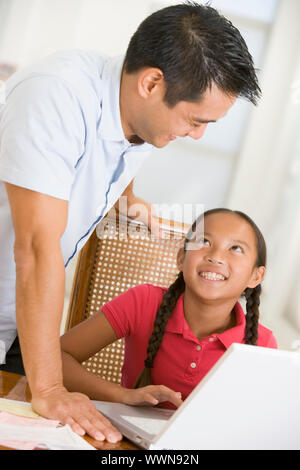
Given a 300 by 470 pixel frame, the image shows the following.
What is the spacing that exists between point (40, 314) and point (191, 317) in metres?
0.49

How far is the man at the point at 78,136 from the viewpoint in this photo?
90 cm

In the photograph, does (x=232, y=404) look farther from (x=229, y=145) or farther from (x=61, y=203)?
(x=229, y=145)

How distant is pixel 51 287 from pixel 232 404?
0.35m

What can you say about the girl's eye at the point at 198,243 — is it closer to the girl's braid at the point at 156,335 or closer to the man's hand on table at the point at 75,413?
the girl's braid at the point at 156,335

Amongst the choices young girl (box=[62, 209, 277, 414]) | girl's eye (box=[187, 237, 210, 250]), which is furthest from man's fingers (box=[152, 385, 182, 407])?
girl's eye (box=[187, 237, 210, 250])

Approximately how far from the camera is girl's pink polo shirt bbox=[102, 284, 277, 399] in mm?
1249

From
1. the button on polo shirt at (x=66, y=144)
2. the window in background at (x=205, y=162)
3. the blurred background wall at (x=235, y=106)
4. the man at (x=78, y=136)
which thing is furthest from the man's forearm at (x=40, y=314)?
the window in background at (x=205, y=162)

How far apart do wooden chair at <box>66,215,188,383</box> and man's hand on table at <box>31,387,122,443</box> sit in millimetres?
620

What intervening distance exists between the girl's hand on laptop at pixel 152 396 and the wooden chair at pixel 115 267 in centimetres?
52

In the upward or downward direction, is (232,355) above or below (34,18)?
below

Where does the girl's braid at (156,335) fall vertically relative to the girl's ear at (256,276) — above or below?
below

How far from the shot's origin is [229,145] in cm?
389

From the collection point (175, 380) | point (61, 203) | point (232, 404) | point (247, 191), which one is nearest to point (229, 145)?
point (247, 191)

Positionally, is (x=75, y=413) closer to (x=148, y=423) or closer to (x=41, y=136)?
(x=148, y=423)
